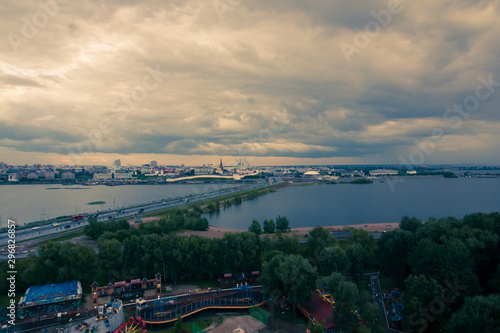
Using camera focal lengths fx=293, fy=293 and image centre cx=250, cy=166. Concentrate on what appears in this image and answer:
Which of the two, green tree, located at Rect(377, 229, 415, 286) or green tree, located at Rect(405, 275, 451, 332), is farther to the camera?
green tree, located at Rect(377, 229, 415, 286)

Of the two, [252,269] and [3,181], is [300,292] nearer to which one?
[252,269]

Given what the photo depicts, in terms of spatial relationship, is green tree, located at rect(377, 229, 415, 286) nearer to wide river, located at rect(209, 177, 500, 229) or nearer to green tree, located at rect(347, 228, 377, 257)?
green tree, located at rect(347, 228, 377, 257)

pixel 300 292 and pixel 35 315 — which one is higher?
pixel 300 292

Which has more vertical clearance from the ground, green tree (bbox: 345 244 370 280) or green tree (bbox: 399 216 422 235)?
green tree (bbox: 399 216 422 235)

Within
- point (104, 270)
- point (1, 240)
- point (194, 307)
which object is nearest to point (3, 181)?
point (1, 240)

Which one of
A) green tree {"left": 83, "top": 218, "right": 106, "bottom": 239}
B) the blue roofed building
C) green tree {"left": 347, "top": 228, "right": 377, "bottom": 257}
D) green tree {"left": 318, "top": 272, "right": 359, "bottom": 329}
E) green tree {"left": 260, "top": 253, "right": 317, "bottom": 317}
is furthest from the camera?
green tree {"left": 83, "top": 218, "right": 106, "bottom": 239}

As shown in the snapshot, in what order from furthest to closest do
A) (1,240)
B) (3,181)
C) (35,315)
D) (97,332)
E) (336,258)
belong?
(3,181)
(1,240)
(336,258)
(35,315)
(97,332)

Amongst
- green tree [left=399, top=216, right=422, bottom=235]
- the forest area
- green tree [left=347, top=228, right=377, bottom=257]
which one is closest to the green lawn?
the forest area

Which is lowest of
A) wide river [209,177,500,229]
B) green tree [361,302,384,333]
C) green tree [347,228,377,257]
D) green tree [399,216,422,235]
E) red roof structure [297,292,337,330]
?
red roof structure [297,292,337,330]

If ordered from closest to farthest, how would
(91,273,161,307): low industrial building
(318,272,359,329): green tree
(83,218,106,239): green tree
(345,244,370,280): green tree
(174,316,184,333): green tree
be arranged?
(318,272,359,329): green tree < (174,316,184,333): green tree < (91,273,161,307): low industrial building < (345,244,370,280): green tree < (83,218,106,239): green tree
